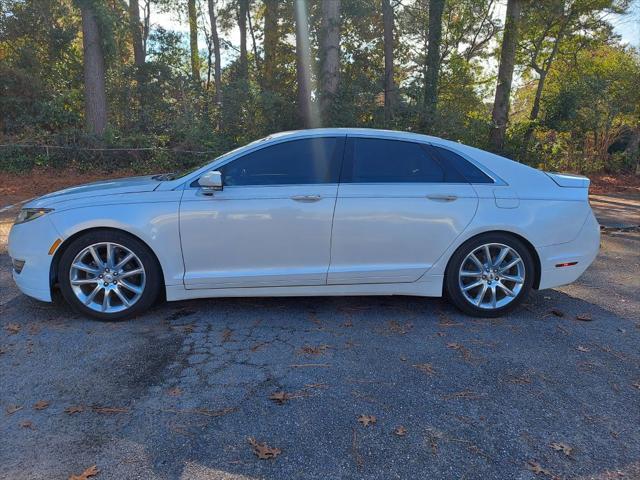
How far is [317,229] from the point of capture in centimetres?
399

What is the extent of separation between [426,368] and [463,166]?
6.15ft

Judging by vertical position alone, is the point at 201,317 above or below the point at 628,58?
below

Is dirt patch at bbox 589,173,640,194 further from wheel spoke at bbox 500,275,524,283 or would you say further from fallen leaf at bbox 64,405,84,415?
fallen leaf at bbox 64,405,84,415

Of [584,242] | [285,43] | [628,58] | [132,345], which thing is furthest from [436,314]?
[628,58]

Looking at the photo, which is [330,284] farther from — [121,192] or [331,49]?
[331,49]

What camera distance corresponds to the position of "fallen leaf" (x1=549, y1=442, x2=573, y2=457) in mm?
2469

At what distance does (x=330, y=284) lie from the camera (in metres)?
4.11

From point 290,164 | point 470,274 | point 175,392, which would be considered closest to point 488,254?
point 470,274

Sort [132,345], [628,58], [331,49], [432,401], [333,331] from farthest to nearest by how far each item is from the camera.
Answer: [628,58] < [331,49] < [333,331] < [132,345] < [432,401]

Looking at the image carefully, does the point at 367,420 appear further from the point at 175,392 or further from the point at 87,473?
the point at 87,473

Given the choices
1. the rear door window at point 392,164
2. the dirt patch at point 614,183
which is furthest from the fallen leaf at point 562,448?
the dirt patch at point 614,183

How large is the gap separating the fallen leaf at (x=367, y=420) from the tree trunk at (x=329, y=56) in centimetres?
1279

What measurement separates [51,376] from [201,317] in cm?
128

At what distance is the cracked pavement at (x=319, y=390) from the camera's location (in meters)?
2.38
